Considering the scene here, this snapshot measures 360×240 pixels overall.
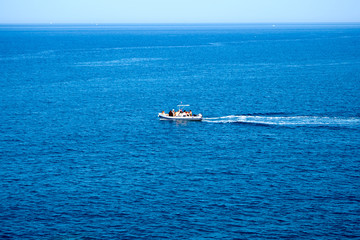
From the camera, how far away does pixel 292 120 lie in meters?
107

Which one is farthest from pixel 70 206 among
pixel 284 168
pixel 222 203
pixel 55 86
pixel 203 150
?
pixel 55 86

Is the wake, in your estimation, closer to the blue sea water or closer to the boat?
the blue sea water

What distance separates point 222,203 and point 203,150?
75.6 feet

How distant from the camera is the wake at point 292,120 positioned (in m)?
104

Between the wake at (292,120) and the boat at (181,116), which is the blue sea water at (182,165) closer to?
the wake at (292,120)

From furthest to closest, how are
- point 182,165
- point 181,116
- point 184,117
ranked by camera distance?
point 181,116 < point 184,117 < point 182,165

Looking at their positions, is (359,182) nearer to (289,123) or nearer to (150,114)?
(289,123)

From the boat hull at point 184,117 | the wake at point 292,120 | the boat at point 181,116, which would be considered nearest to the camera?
the wake at point 292,120

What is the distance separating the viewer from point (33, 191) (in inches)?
2840

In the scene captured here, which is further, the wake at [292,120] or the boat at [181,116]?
the boat at [181,116]

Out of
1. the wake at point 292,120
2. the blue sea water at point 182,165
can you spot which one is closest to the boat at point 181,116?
the blue sea water at point 182,165

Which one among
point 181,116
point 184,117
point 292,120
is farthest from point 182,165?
point 292,120

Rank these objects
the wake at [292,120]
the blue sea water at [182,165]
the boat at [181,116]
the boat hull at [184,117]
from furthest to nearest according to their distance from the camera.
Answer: the boat at [181,116]
the boat hull at [184,117]
the wake at [292,120]
the blue sea water at [182,165]

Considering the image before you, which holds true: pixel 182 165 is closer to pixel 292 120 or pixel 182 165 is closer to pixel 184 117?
pixel 184 117
